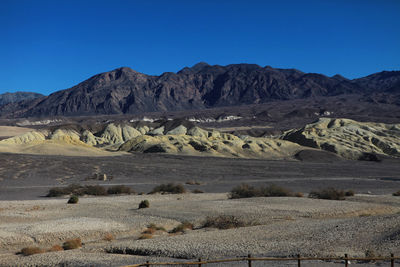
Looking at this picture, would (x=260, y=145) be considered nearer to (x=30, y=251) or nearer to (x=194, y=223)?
(x=194, y=223)

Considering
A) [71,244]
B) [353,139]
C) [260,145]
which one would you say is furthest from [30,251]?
[353,139]

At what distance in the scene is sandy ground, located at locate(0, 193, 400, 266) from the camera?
1420 centimetres

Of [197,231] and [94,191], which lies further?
[94,191]

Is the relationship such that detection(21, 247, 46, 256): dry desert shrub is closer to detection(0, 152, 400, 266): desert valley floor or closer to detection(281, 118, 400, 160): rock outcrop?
detection(0, 152, 400, 266): desert valley floor

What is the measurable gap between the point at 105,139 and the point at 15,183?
76.7m

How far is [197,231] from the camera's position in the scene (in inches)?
774

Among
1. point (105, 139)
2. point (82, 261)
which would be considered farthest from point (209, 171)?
point (105, 139)

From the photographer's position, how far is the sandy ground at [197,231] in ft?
46.6

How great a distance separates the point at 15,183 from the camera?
149ft

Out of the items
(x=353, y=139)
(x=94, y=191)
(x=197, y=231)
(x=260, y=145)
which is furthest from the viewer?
(x=353, y=139)

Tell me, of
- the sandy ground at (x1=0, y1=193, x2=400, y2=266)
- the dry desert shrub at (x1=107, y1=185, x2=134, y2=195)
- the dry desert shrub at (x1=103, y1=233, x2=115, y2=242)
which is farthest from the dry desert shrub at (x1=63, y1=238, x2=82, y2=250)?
the dry desert shrub at (x1=107, y1=185, x2=134, y2=195)

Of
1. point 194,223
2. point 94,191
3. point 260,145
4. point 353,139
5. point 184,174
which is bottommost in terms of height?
point 184,174

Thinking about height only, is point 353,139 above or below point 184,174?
above

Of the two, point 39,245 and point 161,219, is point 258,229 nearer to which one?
point 161,219
